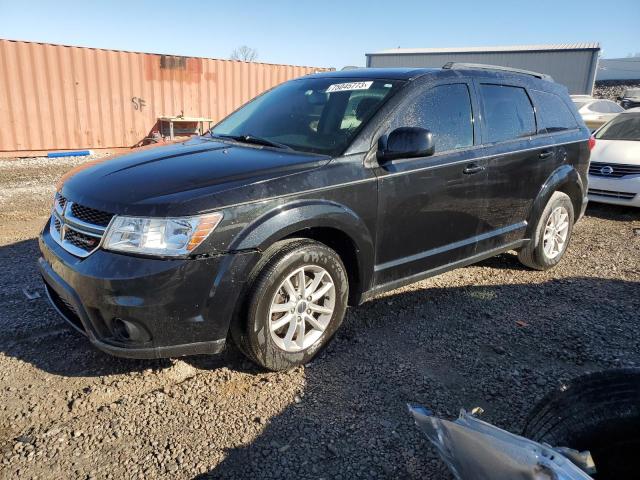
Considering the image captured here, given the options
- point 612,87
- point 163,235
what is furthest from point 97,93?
point 612,87

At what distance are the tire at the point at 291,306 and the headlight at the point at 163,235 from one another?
0.41 metres

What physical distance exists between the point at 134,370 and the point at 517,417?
221cm

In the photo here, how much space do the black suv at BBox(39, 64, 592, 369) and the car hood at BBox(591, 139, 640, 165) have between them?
3.68m

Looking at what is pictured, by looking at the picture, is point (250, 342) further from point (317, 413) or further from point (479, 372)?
point (479, 372)

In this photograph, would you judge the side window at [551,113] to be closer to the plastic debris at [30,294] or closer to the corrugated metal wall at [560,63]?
A: the plastic debris at [30,294]

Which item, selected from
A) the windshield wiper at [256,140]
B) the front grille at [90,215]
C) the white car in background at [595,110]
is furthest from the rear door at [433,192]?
the white car in background at [595,110]

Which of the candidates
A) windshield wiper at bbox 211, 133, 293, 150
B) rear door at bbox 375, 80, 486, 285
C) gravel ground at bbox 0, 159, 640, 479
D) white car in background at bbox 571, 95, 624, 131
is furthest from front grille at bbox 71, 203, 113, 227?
white car in background at bbox 571, 95, 624, 131

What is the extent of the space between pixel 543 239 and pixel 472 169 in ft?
4.88

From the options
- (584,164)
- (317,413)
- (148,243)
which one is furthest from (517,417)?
(584,164)

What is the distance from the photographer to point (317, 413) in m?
2.66

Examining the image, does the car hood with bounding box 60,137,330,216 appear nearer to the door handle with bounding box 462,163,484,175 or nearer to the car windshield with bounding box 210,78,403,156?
the car windshield with bounding box 210,78,403,156

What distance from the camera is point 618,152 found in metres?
7.54

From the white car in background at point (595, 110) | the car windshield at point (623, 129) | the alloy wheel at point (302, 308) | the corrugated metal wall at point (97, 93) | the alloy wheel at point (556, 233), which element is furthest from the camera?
the white car in background at point (595, 110)

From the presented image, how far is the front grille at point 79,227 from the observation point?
263 centimetres
